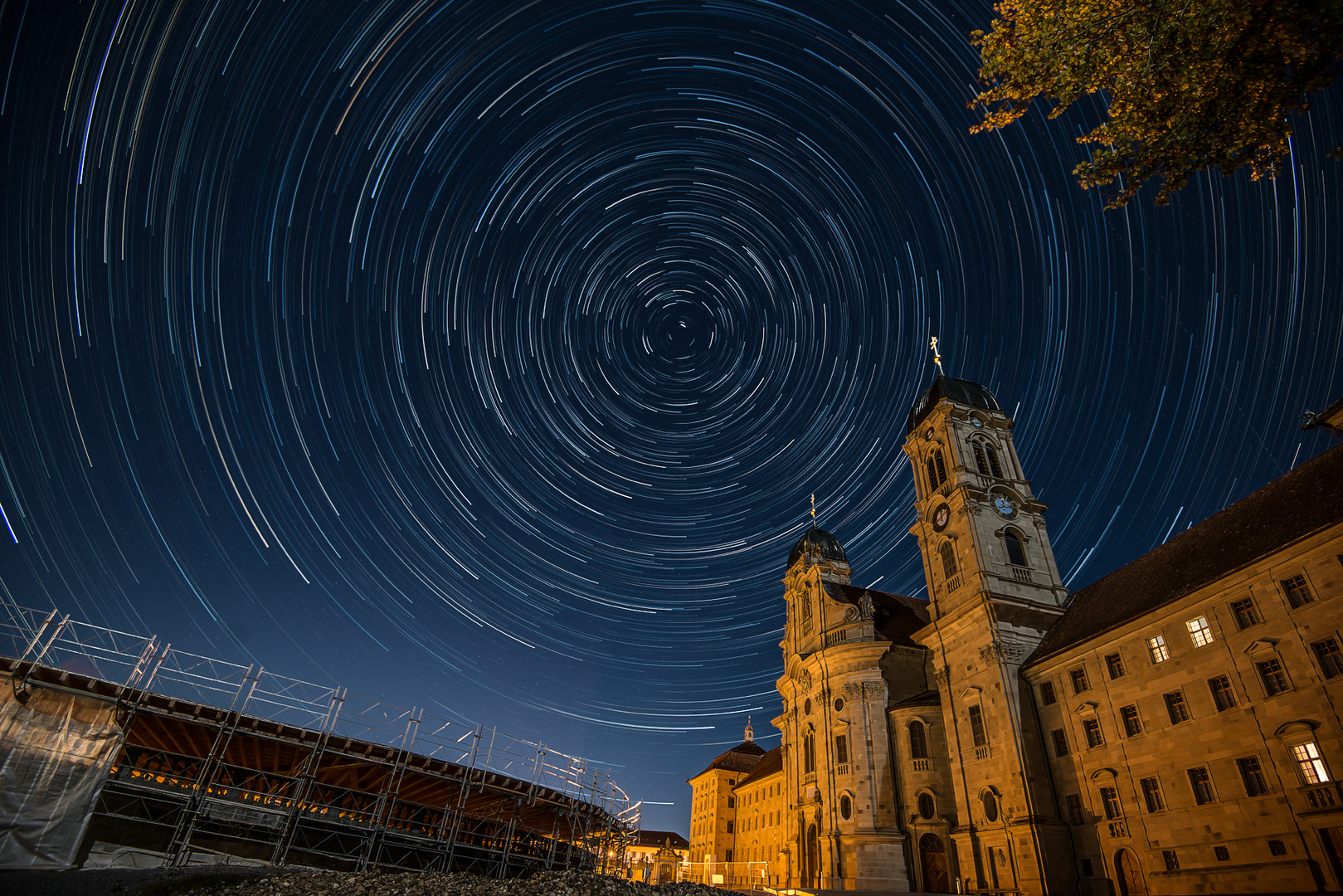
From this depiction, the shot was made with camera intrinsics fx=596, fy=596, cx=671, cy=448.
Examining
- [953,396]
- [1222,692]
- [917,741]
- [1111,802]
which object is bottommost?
[1111,802]

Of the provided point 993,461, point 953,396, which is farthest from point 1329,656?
point 953,396

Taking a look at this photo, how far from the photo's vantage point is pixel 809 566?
50.4m

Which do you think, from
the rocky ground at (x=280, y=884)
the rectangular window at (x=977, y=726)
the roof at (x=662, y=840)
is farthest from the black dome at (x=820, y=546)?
the roof at (x=662, y=840)

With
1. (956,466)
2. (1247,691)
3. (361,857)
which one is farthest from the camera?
(956,466)

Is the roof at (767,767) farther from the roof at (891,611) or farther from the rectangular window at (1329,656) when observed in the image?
the rectangular window at (1329,656)

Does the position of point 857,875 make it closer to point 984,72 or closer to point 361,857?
point 361,857

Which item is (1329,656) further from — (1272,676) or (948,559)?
(948,559)

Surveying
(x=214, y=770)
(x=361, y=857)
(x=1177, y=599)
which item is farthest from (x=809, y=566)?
(x=214, y=770)

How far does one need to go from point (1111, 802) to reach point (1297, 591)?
38.1ft

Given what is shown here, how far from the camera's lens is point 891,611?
47.2 metres

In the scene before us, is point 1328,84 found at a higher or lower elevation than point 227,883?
higher

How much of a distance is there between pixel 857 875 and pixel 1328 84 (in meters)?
38.8

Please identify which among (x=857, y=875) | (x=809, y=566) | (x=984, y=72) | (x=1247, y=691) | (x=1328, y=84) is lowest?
(x=857, y=875)

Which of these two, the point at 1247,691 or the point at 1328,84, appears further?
the point at 1247,691
